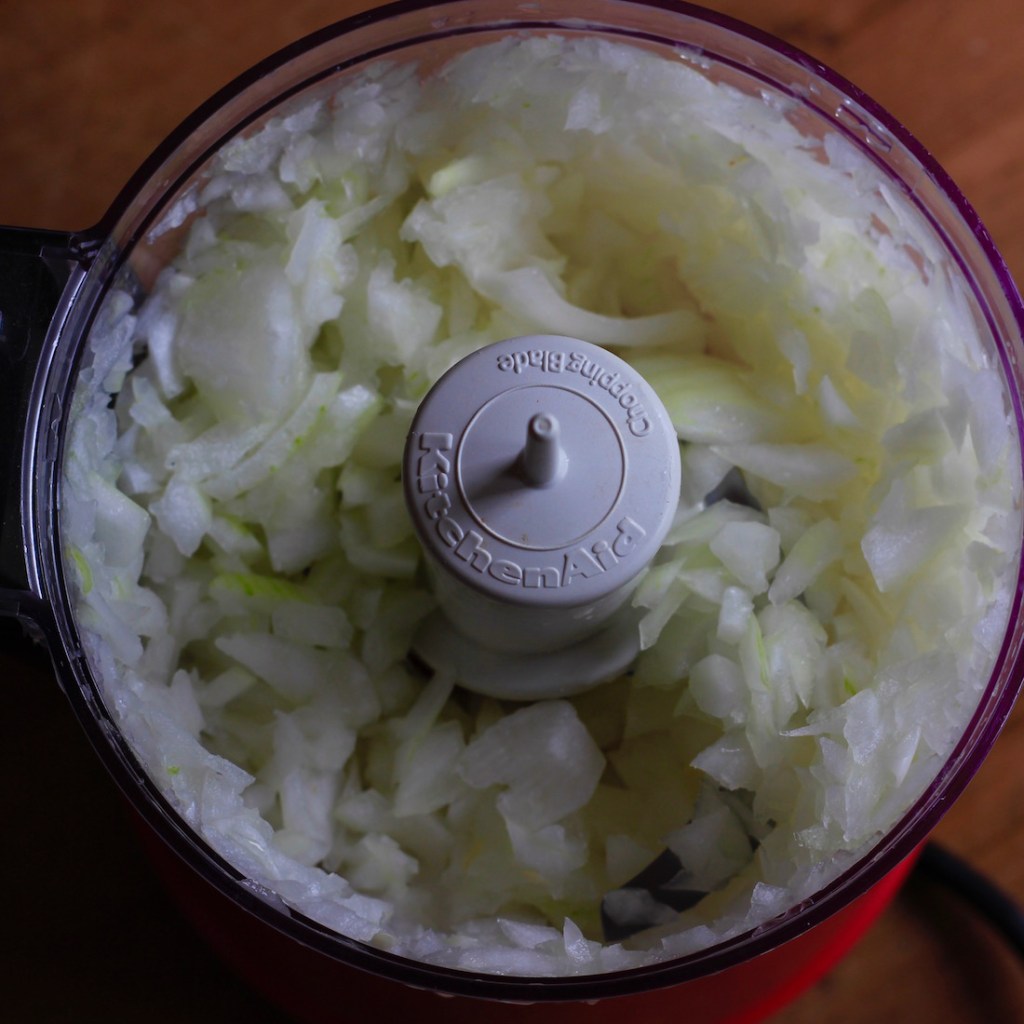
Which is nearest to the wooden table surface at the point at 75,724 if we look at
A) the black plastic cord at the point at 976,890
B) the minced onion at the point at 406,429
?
the black plastic cord at the point at 976,890

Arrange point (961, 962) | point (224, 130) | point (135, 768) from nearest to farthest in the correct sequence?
point (135, 768) < point (224, 130) < point (961, 962)

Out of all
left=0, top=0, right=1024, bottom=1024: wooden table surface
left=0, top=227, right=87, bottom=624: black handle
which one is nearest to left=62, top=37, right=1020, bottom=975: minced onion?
left=0, top=227, right=87, bottom=624: black handle

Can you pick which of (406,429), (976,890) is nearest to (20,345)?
(406,429)

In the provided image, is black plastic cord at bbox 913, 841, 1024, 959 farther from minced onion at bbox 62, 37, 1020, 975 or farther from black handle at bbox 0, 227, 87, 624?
black handle at bbox 0, 227, 87, 624

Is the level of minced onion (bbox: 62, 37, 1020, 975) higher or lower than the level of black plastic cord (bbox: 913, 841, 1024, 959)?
higher

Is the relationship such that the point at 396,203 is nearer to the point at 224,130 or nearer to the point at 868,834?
the point at 224,130

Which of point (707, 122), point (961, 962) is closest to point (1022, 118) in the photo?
point (707, 122)
